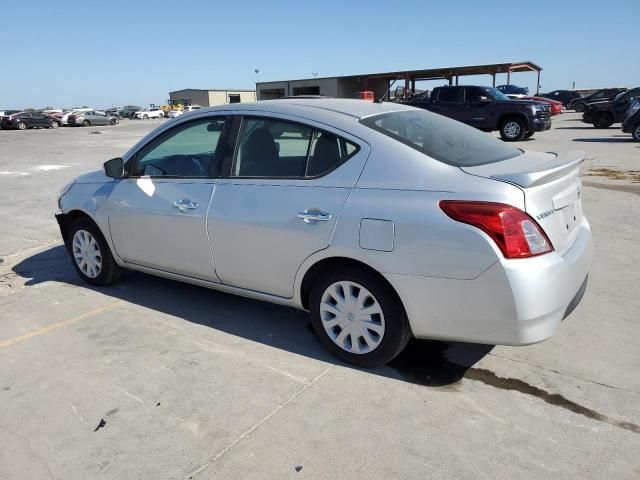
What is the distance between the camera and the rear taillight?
2637 millimetres

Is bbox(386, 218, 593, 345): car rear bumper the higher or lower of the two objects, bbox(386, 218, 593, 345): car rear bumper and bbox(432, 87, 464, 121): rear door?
the lower

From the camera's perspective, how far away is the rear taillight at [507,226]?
2637mm

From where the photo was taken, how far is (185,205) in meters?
3.84

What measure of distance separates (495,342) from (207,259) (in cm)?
207

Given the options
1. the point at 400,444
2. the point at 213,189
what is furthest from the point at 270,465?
the point at 213,189

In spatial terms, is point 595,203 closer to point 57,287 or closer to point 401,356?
point 401,356

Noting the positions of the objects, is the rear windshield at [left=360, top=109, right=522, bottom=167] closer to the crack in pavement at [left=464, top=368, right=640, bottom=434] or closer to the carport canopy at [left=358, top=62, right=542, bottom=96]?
the crack in pavement at [left=464, top=368, right=640, bottom=434]

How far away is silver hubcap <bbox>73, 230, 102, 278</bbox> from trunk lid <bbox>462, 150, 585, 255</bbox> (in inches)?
134

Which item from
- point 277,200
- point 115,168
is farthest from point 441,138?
point 115,168

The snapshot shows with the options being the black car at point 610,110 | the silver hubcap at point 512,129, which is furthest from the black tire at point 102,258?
the black car at point 610,110

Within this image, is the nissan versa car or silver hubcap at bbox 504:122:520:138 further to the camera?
silver hubcap at bbox 504:122:520:138

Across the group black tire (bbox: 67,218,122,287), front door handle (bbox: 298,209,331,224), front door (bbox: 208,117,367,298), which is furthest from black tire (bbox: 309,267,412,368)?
black tire (bbox: 67,218,122,287)

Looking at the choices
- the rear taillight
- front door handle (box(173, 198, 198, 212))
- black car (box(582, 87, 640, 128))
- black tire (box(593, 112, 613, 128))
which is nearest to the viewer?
the rear taillight

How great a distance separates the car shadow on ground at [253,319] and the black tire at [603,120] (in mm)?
21703
